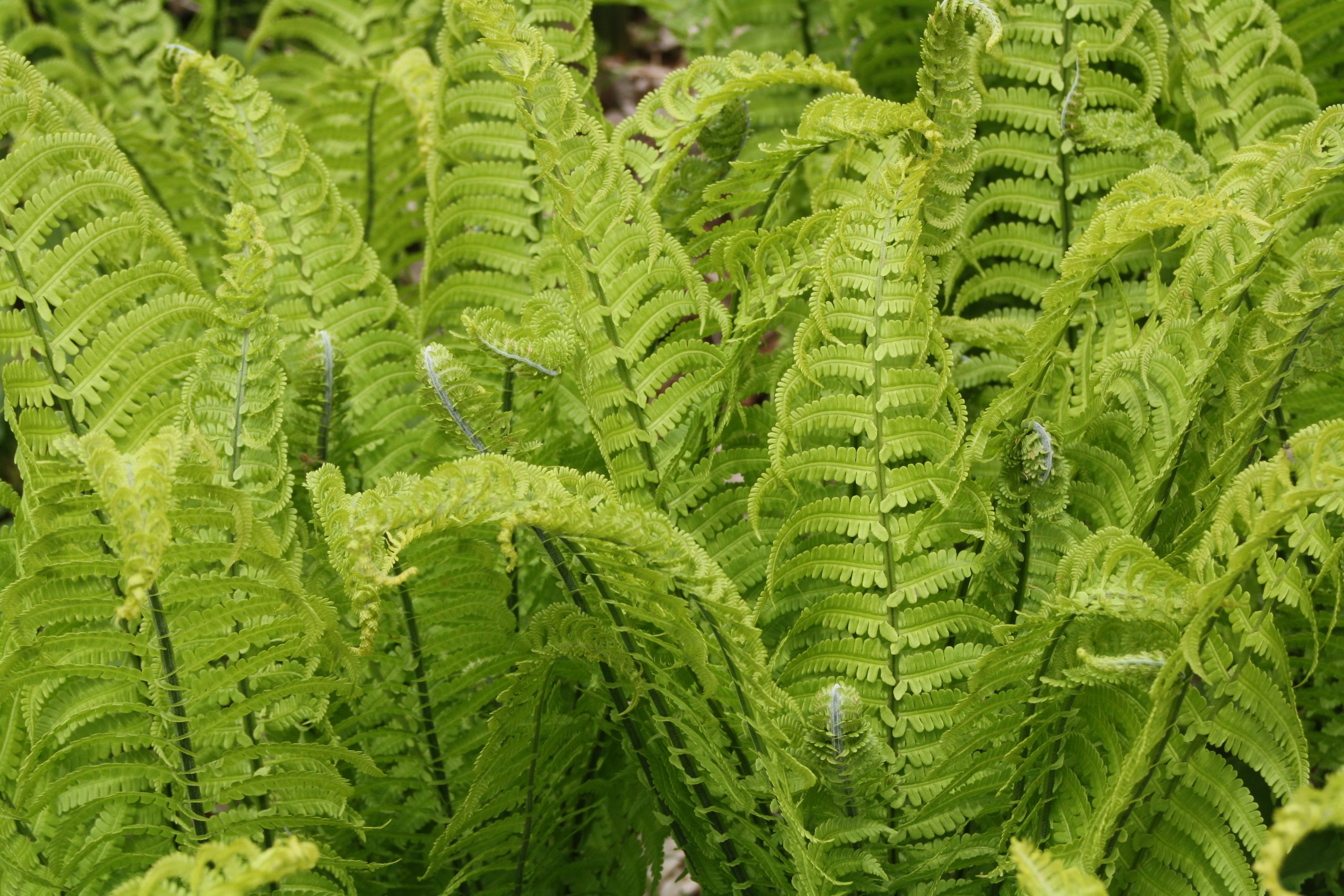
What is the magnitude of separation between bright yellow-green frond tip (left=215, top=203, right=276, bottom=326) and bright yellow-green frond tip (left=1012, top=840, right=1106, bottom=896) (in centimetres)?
70

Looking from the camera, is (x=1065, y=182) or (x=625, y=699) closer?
(x=625, y=699)

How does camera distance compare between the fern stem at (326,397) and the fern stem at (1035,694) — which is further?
the fern stem at (326,397)

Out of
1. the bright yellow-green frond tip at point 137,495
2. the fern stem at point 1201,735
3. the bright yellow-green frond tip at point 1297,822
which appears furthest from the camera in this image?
the fern stem at point 1201,735

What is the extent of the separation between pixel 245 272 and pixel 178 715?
352 mm

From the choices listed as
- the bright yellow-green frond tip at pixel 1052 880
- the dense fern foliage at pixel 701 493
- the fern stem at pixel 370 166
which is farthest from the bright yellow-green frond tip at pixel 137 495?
the fern stem at pixel 370 166

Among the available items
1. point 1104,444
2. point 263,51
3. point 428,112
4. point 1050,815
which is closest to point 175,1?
point 263,51

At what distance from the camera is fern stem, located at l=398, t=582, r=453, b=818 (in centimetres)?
100

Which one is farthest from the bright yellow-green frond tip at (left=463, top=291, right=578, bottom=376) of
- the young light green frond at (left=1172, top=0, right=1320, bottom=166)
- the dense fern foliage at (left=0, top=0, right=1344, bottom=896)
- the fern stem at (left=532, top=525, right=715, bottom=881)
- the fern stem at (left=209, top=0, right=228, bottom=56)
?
the fern stem at (left=209, top=0, right=228, bottom=56)

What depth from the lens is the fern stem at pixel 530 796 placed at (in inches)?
36.6

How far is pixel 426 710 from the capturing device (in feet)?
3.40

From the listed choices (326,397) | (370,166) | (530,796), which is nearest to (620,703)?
(530,796)

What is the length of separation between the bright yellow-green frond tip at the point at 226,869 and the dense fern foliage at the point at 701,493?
1cm

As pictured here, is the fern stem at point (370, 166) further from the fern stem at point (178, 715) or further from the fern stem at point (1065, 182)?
the fern stem at point (1065, 182)

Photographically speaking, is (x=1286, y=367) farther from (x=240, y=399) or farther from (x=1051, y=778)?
(x=240, y=399)
